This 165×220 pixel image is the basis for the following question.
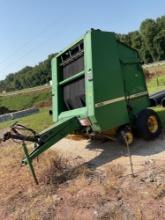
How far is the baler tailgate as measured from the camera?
20.0 ft

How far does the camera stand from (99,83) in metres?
6.39

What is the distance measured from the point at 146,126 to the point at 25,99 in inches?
1856

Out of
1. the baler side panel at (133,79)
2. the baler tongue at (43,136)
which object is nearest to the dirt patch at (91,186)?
the baler tongue at (43,136)

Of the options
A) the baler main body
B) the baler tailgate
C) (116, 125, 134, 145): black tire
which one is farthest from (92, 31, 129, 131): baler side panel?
the baler tailgate

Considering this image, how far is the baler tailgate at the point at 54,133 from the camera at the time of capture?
6088 mm

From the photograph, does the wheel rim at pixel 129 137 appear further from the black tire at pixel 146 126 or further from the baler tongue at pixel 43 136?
the baler tongue at pixel 43 136

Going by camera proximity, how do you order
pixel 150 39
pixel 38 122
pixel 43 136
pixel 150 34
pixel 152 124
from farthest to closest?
1. pixel 150 34
2. pixel 150 39
3. pixel 38 122
4. pixel 152 124
5. pixel 43 136

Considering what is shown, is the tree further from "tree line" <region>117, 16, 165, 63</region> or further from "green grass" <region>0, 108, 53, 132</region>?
"green grass" <region>0, 108, 53, 132</region>

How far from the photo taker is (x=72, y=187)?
5301mm

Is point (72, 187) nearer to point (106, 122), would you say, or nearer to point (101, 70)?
point (106, 122)

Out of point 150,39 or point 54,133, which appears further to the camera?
point 150,39

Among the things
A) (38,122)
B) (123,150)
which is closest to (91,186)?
(123,150)

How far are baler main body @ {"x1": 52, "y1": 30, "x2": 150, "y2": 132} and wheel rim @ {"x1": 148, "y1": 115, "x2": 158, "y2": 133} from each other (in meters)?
0.38

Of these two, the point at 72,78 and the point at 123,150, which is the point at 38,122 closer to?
the point at 72,78
